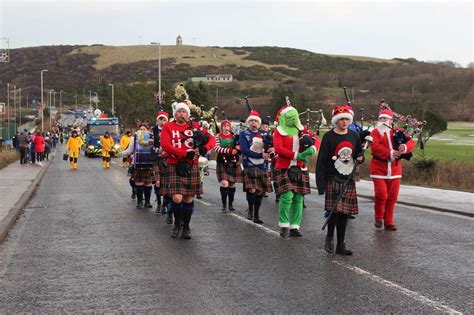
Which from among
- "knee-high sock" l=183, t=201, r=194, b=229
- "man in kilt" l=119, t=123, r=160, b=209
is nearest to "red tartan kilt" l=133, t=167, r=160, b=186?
"man in kilt" l=119, t=123, r=160, b=209

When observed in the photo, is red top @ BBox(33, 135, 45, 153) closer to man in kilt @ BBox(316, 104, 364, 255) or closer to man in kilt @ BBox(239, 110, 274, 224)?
man in kilt @ BBox(239, 110, 274, 224)

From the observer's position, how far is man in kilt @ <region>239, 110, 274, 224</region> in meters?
12.4

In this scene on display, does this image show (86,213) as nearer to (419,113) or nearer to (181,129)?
(181,129)

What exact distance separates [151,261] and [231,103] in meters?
94.5

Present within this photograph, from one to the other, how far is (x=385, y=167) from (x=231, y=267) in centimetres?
421

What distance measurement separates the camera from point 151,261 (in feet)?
28.9

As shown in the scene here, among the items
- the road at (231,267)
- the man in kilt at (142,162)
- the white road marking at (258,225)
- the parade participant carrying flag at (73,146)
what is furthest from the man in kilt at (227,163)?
the parade participant carrying flag at (73,146)

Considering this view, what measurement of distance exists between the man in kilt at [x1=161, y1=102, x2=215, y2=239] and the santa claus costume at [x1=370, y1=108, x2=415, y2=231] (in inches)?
114

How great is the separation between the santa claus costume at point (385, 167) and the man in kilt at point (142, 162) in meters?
5.26

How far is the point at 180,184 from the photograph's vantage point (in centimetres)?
1038

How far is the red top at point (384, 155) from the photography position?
37.2 ft

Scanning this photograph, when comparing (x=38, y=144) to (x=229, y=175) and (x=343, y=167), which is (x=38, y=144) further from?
(x=343, y=167)

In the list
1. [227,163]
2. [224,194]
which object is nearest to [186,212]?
[227,163]

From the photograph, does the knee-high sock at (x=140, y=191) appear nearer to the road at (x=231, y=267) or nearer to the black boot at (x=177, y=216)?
the road at (x=231, y=267)
